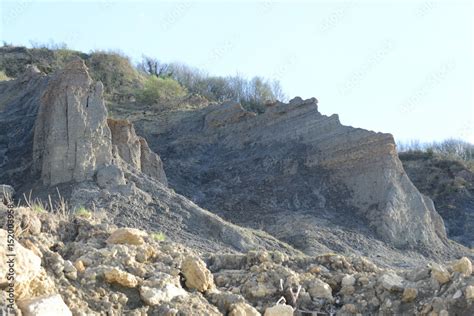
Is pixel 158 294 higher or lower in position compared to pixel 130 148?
lower

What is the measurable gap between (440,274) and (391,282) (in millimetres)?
555

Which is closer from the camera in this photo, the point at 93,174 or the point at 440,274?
the point at 440,274

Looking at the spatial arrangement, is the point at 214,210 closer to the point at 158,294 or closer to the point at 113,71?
the point at 158,294

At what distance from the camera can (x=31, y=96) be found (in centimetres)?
2930

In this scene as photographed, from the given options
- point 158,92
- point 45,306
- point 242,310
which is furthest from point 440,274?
point 158,92

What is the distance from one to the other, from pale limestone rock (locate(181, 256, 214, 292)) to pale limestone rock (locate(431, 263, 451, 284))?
2.53 meters

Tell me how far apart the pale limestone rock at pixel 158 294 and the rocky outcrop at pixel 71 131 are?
558 inches

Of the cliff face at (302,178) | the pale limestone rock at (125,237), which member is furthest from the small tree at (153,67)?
the pale limestone rock at (125,237)

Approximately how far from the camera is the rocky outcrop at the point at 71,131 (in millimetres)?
22109

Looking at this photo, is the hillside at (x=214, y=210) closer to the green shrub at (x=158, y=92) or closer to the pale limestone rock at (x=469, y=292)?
the pale limestone rock at (x=469, y=292)

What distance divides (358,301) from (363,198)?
1983 centimetres

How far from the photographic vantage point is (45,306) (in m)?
6.60

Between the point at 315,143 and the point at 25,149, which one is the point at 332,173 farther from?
the point at 25,149

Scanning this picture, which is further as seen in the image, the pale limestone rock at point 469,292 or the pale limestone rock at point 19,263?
the pale limestone rock at point 469,292
